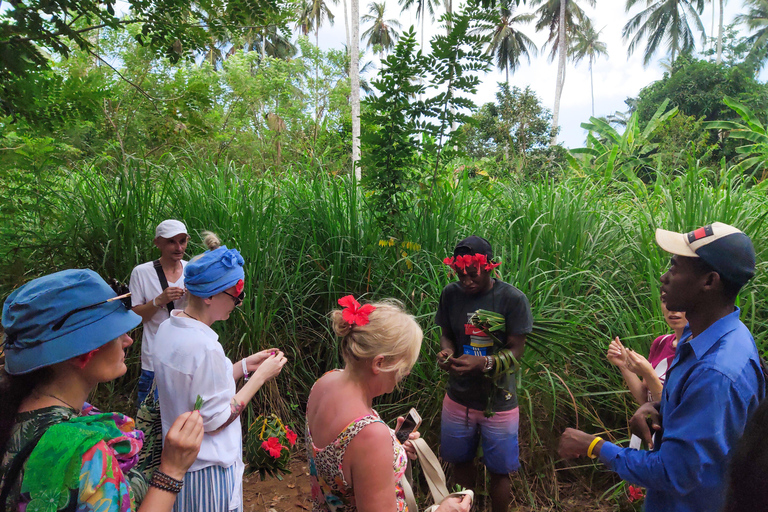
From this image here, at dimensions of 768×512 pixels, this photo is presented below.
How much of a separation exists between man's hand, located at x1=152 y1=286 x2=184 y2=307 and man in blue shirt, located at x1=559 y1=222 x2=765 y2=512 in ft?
8.76

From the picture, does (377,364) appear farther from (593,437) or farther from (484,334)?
(484,334)

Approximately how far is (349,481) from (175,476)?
56 cm

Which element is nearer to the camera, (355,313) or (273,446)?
(355,313)

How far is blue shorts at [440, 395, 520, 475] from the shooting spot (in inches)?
114

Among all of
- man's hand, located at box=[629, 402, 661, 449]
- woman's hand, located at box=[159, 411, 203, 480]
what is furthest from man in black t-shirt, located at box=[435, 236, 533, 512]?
woman's hand, located at box=[159, 411, 203, 480]

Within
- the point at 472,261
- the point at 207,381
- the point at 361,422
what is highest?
the point at 472,261

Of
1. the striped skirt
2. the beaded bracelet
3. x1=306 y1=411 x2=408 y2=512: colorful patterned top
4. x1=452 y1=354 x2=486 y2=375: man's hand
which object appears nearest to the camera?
the beaded bracelet

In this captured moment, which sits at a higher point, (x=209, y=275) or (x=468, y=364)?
(x=209, y=275)

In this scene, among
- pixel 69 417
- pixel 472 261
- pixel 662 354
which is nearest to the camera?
pixel 69 417

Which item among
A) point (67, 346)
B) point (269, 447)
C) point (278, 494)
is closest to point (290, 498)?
point (278, 494)

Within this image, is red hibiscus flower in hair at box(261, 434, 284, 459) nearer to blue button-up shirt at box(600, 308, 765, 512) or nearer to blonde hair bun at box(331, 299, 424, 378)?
blonde hair bun at box(331, 299, 424, 378)

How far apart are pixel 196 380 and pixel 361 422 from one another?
0.83 meters

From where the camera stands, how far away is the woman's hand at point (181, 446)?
143 cm

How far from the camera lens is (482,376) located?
290 cm
